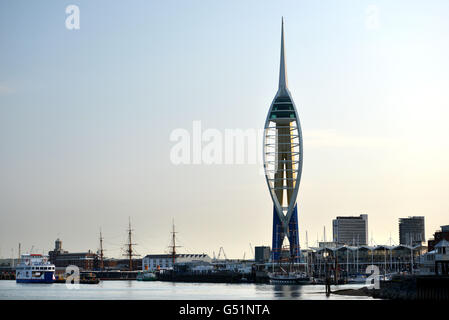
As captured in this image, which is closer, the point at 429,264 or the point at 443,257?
the point at 443,257

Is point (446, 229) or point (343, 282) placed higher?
point (446, 229)

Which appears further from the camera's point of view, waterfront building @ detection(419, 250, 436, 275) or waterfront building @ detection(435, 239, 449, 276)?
waterfront building @ detection(419, 250, 436, 275)

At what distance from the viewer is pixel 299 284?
19650cm

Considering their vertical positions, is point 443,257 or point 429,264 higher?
point 443,257

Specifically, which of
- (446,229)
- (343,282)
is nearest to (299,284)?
(343,282)

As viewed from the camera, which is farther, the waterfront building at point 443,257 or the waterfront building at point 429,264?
the waterfront building at point 429,264
